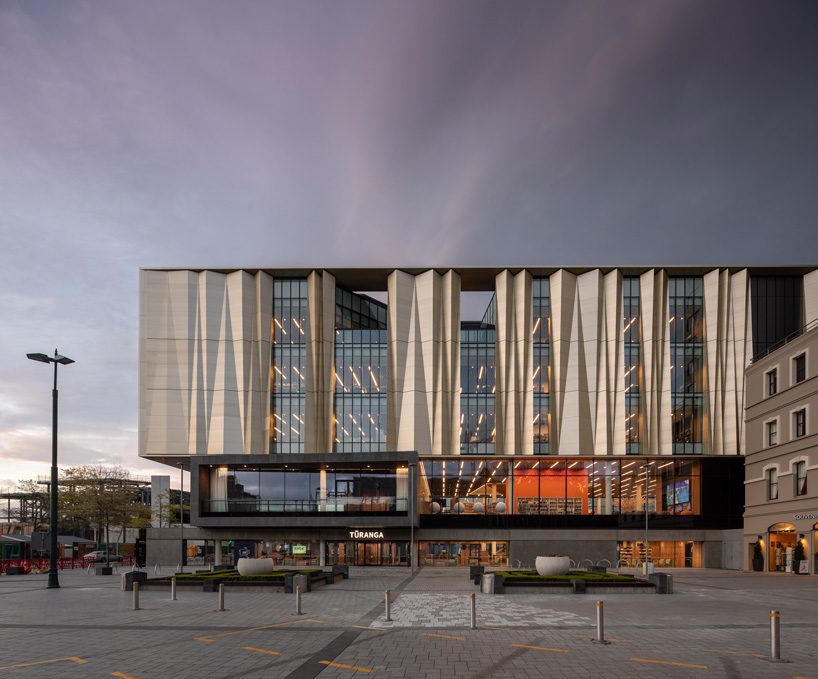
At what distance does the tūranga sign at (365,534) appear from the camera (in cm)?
5438

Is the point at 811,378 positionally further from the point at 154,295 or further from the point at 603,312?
the point at 154,295

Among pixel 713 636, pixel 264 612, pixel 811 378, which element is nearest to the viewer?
pixel 713 636

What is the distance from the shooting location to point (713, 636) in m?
17.1

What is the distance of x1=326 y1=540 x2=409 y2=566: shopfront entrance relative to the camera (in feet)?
182

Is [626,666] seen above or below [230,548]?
above

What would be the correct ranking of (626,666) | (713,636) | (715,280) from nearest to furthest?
1. (626,666)
2. (713,636)
3. (715,280)

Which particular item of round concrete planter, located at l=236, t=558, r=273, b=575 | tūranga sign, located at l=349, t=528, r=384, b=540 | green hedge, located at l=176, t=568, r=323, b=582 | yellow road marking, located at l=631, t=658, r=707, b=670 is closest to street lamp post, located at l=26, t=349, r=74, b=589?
green hedge, located at l=176, t=568, r=323, b=582

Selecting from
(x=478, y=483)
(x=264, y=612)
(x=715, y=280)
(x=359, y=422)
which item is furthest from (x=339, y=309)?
(x=264, y=612)

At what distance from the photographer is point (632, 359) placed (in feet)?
196

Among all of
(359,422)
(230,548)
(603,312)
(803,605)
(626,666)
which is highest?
(603,312)

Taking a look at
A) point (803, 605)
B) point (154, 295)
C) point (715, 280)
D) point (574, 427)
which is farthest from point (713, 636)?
point (154, 295)

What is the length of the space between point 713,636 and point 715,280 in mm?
48462

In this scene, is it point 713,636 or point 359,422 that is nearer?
point 713,636

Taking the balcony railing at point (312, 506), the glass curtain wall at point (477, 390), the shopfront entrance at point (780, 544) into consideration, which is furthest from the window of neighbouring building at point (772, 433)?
the balcony railing at point (312, 506)
